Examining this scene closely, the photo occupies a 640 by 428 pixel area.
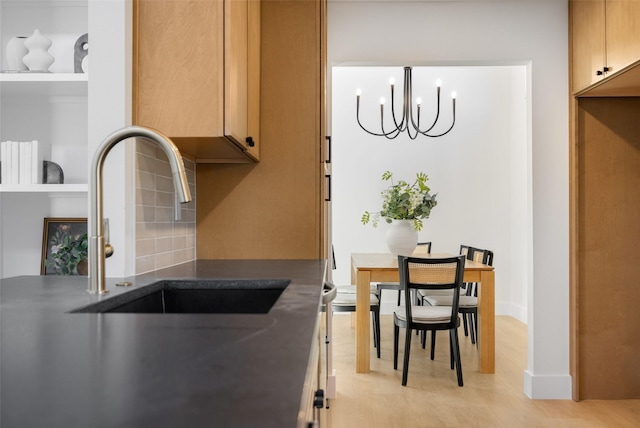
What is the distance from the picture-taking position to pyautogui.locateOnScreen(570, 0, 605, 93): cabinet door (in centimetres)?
269

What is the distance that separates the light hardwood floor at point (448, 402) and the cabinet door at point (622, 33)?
189cm

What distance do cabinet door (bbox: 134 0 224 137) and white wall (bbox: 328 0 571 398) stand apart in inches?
65.7

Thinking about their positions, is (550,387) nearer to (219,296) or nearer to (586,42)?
(586,42)

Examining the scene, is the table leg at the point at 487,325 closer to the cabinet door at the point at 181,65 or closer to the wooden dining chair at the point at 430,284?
the wooden dining chair at the point at 430,284

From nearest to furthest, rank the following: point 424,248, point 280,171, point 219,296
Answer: point 219,296
point 280,171
point 424,248

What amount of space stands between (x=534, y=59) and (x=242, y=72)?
2.06 meters

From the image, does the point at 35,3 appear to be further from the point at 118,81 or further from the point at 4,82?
the point at 118,81

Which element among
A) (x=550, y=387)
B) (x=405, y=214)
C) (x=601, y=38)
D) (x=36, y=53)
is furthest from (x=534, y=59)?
(x=36, y=53)

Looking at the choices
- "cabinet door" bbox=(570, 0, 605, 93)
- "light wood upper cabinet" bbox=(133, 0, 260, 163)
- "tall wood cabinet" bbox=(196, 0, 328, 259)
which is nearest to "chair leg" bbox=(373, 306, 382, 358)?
"tall wood cabinet" bbox=(196, 0, 328, 259)

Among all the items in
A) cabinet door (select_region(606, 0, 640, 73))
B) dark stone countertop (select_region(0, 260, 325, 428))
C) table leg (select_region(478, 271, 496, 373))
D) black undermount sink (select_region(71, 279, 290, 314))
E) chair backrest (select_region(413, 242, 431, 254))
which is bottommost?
table leg (select_region(478, 271, 496, 373))

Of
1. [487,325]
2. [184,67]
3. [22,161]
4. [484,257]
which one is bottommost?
[487,325]

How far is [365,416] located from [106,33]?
234 cm

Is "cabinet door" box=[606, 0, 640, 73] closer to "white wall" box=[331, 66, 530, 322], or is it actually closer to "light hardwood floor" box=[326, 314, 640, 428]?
"light hardwood floor" box=[326, 314, 640, 428]

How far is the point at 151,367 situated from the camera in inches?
23.6
